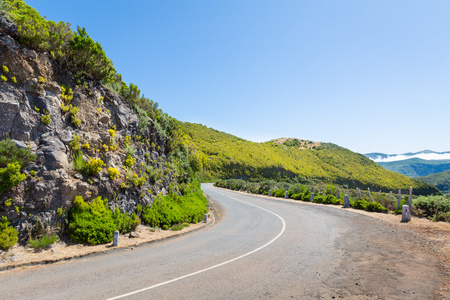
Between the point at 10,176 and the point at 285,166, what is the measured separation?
73797mm

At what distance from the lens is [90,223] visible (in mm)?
9070

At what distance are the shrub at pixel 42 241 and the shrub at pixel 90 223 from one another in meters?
0.67

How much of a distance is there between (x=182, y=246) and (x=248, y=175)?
58.2 metres

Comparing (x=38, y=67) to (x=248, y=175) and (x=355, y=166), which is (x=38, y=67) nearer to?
(x=248, y=175)

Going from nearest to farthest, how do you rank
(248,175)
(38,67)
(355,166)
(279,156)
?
(38,67), (248,175), (279,156), (355,166)

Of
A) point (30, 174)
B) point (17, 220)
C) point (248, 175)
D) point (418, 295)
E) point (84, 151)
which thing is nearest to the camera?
point (418, 295)

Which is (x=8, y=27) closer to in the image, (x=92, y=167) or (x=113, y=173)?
(x=92, y=167)

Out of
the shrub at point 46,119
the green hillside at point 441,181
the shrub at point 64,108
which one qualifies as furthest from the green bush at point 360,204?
the green hillside at point 441,181

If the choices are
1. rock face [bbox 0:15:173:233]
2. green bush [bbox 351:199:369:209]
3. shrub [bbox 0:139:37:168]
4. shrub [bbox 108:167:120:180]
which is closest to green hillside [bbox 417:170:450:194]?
green bush [bbox 351:199:369:209]

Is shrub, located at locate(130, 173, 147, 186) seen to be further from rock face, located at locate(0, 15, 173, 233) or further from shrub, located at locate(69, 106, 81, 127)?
shrub, located at locate(69, 106, 81, 127)

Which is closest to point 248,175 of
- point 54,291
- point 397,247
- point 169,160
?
point 169,160

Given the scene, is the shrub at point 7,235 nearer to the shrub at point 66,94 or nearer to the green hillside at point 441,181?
the shrub at point 66,94

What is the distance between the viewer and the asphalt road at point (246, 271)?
17.5 feet

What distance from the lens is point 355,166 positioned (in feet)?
331
